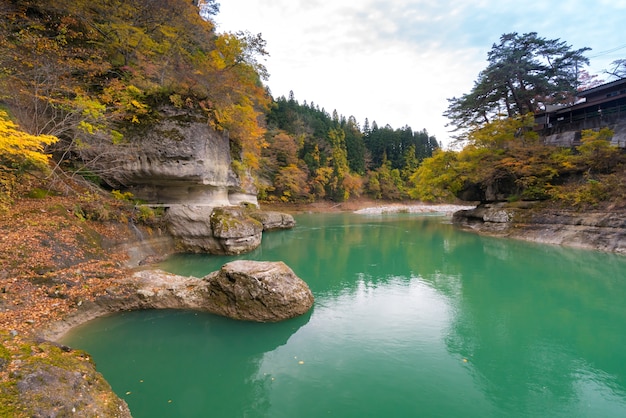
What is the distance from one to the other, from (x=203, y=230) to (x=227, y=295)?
6474 millimetres

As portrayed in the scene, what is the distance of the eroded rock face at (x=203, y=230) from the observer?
1193cm

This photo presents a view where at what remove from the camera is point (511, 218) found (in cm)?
1875

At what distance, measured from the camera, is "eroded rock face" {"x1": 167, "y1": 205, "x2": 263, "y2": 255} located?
470 inches

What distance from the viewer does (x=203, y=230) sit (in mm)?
12055

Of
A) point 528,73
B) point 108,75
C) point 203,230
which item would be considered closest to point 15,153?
point 108,75

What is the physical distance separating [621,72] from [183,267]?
32.1 metres

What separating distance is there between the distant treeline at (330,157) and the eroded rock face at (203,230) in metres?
19.6

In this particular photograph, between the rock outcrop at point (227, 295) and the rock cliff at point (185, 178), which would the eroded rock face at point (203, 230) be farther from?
the rock outcrop at point (227, 295)

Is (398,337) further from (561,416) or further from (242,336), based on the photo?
(242,336)

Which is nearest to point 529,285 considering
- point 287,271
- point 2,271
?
point 287,271

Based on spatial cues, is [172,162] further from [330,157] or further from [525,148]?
[330,157]

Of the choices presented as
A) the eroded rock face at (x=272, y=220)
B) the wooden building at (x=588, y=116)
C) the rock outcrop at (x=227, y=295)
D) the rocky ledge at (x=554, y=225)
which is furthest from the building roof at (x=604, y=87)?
the rock outcrop at (x=227, y=295)

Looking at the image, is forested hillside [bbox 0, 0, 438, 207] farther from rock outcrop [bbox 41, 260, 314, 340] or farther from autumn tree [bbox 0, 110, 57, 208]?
rock outcrop [bbox 41, 260, 314, 340]

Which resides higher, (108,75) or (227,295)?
(108,75)
